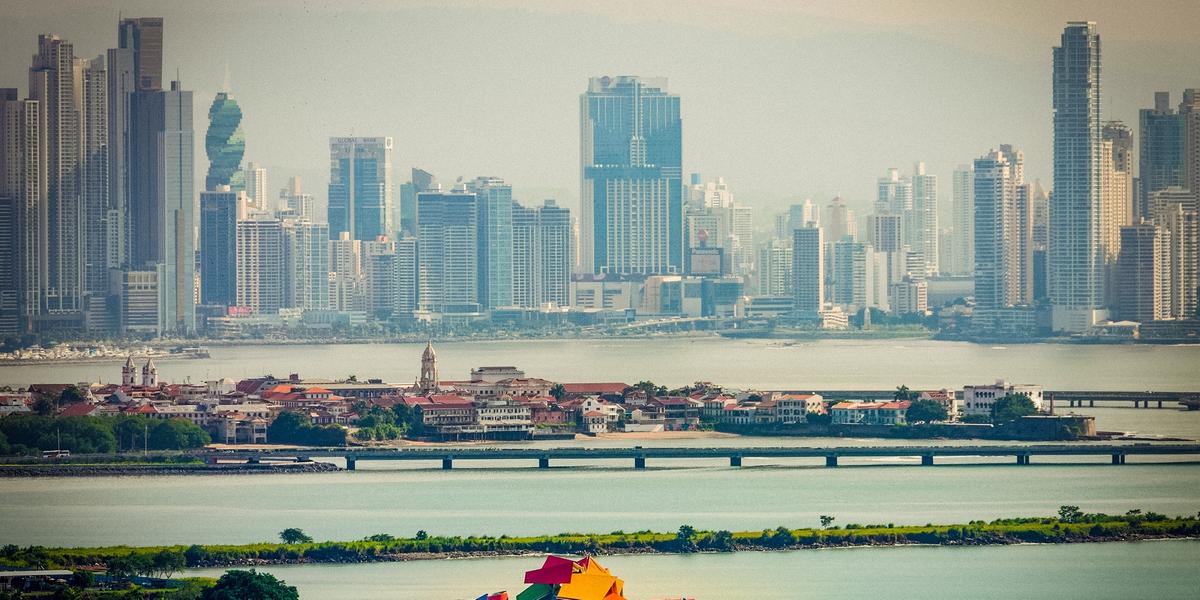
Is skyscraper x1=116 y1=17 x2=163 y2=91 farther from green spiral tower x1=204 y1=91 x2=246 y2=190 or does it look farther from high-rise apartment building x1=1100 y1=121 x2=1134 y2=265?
high-rise apartment building x1=1100 y1=121 x2=1134 y2=265

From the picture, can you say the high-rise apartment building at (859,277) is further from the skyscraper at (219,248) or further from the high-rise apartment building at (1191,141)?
the skyscraper at (219,248)

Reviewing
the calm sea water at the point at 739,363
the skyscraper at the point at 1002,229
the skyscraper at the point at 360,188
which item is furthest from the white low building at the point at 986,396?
the skyscraper at the point at 360,188

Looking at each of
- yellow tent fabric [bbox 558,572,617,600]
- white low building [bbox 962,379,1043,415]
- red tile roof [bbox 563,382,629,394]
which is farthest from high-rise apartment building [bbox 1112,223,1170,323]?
yellow tent fabric [bbox 558,572,617,600]

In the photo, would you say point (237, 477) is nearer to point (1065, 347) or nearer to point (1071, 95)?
point (1065, 347)

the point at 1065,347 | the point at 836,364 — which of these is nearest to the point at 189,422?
the point at 836,364

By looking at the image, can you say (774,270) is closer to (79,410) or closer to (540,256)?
(540,256)

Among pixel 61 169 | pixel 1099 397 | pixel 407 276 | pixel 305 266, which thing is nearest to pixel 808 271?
pixel 407 276
